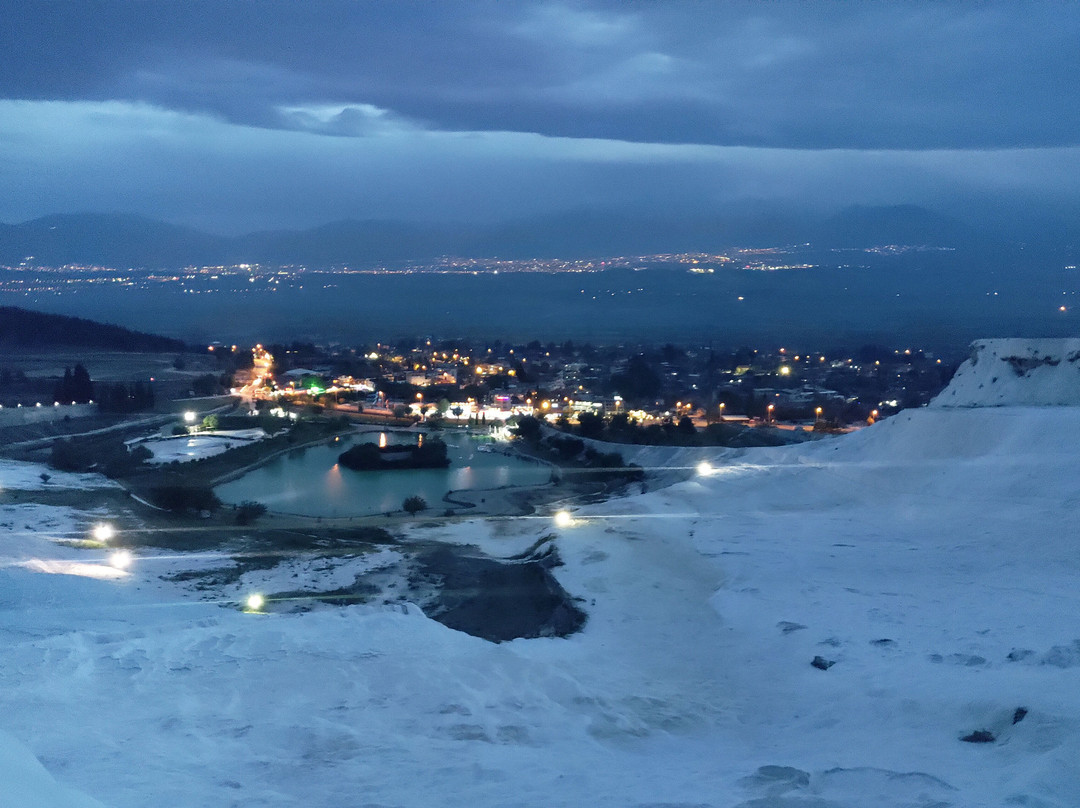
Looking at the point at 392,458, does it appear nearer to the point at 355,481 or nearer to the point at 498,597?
the point at 355,481

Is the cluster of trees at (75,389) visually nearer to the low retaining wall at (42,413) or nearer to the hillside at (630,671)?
the low retaining wall at (42,413)

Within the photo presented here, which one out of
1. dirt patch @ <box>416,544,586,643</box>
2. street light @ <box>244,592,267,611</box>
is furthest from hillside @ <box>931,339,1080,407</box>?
street light @ <box>244,592,267,611</box>

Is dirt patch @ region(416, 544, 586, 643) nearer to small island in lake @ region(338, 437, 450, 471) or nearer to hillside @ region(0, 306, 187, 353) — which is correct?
small island in lake @ region(338, 437, 450, 471)

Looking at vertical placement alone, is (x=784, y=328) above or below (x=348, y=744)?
above

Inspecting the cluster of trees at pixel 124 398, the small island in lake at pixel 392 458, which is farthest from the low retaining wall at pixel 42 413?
the small island in lake at pixel 392 458

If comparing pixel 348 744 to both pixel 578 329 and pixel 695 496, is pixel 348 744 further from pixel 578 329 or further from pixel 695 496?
pixel 578 329

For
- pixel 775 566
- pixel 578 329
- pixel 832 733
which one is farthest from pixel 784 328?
pixel 832 733

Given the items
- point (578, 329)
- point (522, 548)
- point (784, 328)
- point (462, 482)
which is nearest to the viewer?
point (522, 548)
